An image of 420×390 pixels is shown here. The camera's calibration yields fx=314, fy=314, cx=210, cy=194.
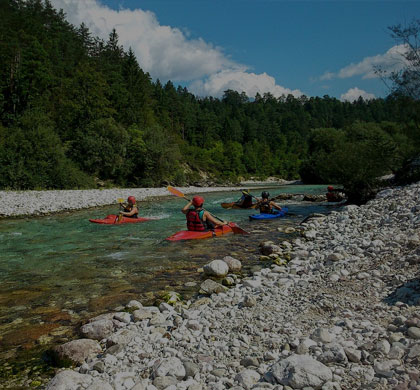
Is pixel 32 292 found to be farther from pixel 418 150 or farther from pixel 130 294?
pixel 418 150

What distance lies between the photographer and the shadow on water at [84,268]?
4465mm

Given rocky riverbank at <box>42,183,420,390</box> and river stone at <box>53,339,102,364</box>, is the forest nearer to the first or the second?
rocky riverbank at <box>42,183,420,390</box>

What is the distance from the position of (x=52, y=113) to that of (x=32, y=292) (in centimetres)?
3816

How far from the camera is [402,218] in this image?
7.96 metres

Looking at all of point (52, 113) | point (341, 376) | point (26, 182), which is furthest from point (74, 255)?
point (52, 113)

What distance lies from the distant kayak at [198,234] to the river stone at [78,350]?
608 centimetres

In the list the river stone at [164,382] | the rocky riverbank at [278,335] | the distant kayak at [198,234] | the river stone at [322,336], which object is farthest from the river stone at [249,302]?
the distant kayak at [198,234]

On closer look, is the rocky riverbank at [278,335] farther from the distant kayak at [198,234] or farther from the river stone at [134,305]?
the distant kayak at [198,234]

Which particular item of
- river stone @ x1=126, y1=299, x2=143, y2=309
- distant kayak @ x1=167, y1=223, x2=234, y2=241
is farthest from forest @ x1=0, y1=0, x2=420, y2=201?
river stone @ x1=126, y1=299, x2=143, y2=309

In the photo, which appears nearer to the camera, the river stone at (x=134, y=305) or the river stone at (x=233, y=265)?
the river stone at (x=134, y=305)

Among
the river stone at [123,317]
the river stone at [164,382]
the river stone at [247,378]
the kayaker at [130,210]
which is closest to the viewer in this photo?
the river stone at [247,378]

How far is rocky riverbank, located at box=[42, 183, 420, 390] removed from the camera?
8.73 feet

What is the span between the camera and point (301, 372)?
2541mm

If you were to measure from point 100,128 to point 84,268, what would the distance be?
32284 millimetres
